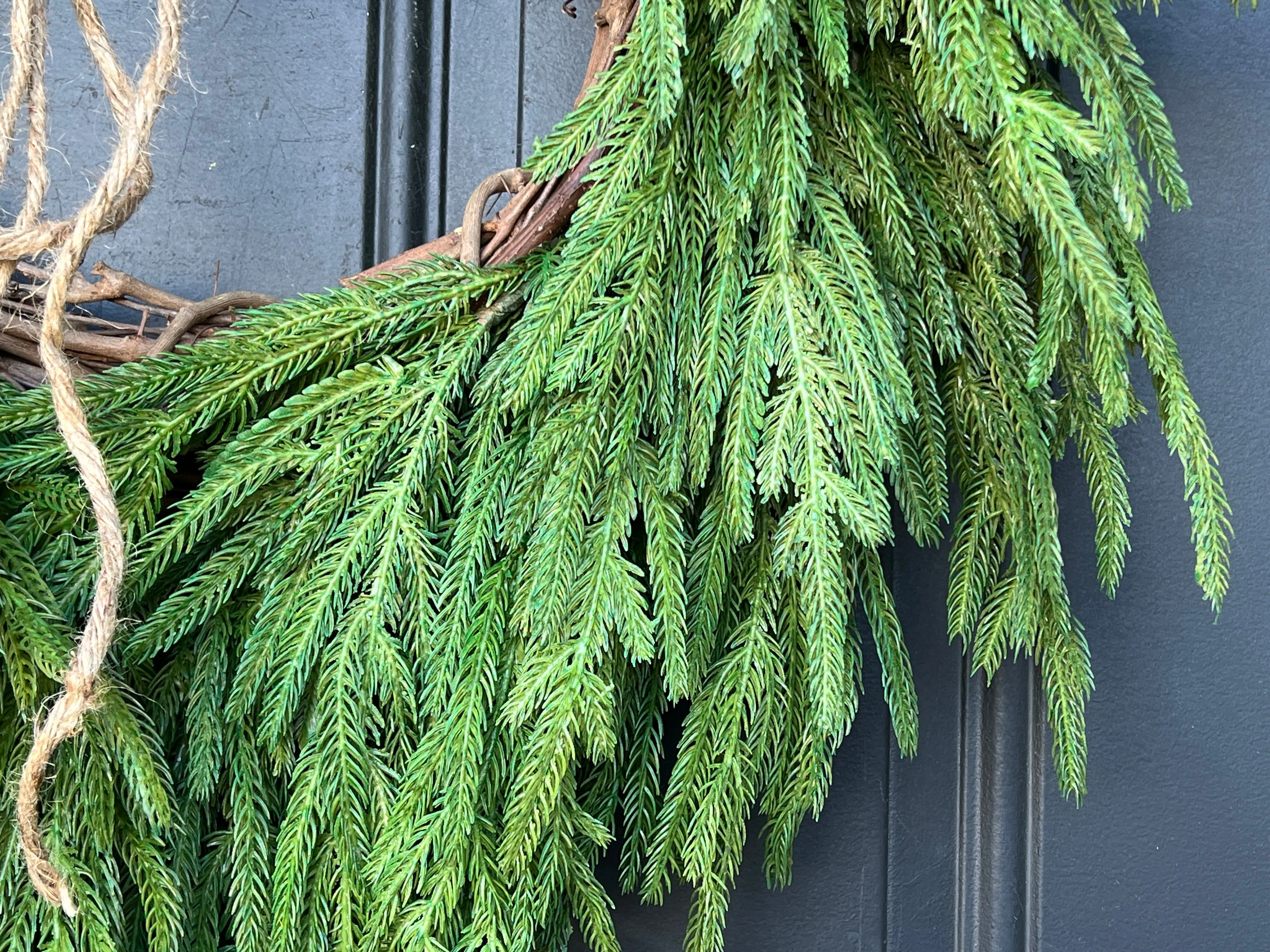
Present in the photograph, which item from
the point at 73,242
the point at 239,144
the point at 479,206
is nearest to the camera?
the point at 73,242

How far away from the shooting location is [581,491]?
21.1 inches

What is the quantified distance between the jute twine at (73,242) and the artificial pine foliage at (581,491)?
40 mm

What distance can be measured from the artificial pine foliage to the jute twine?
0.04m

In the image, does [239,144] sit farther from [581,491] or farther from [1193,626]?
[1193,626]

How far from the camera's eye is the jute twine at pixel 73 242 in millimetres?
464

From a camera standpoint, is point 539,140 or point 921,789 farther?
point 921,789

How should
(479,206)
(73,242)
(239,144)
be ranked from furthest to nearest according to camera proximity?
1. (239,144)
2. (479,206)
3. (73,242)

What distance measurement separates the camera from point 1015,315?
575 millimetres

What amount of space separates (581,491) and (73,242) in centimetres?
28

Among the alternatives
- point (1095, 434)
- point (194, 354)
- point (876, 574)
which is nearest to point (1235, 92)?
point (1095, 434)

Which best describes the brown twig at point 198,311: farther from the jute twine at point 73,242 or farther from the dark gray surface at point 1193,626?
the dark gray surface at point 1193,626

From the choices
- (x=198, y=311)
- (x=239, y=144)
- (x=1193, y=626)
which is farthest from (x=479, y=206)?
(x=1193, y=626)

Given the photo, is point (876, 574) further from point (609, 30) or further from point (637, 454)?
point (609, 30)

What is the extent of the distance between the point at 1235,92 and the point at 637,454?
0.67 meters
